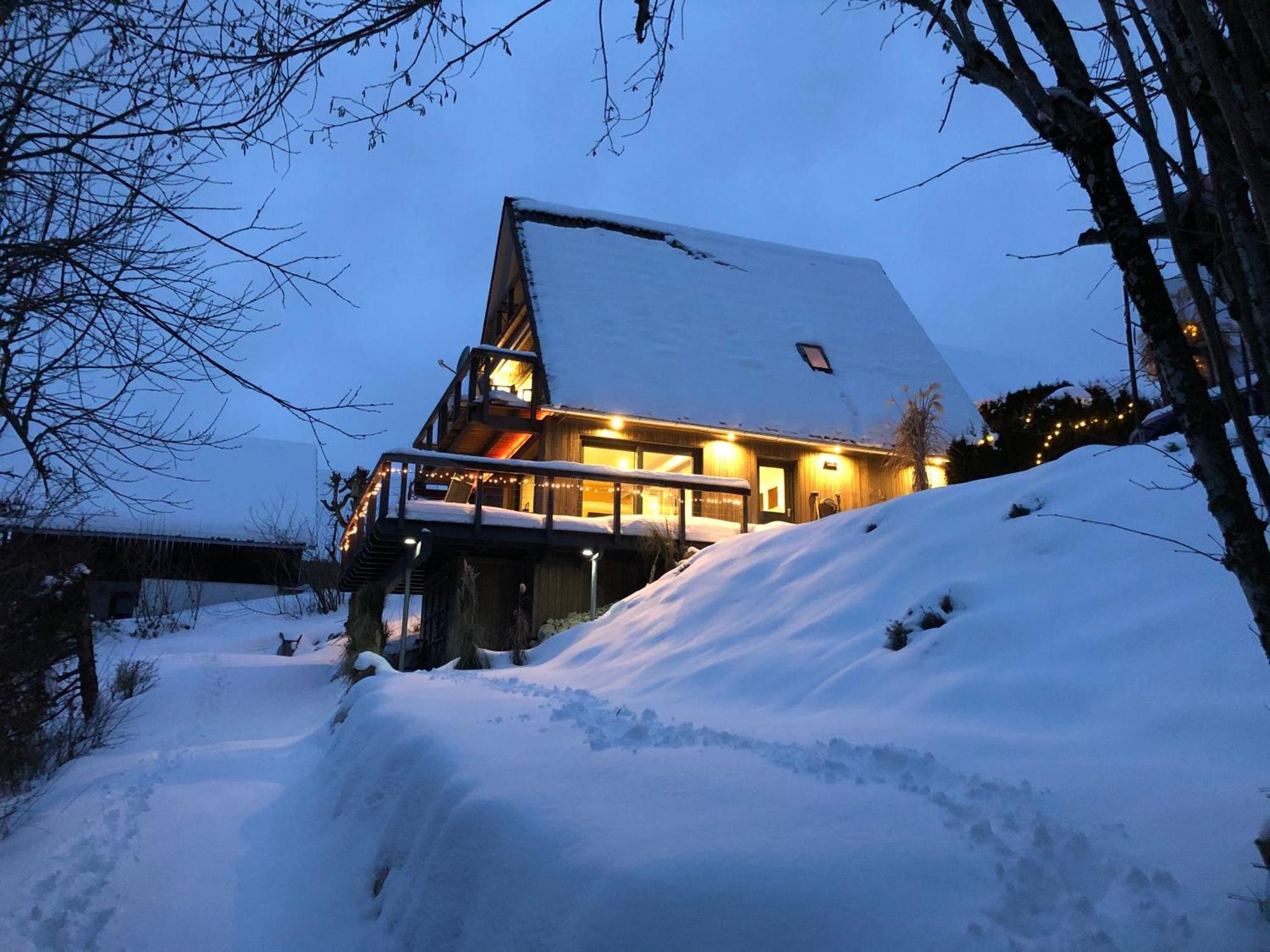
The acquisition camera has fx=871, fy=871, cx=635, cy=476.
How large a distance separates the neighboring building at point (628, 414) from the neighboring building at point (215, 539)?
1146 centimetres

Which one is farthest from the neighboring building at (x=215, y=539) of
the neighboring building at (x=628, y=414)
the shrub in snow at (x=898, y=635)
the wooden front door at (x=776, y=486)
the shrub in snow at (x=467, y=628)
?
the shrub in snow at (x=898, y=635)

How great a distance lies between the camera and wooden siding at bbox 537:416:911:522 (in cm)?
1698

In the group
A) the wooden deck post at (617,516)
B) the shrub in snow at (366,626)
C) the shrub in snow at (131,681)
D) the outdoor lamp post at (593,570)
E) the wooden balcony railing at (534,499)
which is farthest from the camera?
the shrub in snow at (366,626)

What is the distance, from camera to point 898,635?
5.99m

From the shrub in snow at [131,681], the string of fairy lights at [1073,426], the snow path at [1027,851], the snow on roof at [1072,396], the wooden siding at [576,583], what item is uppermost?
the snow on roof at [1072,396]

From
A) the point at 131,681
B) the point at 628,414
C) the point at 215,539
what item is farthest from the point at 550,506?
the point at 215,539

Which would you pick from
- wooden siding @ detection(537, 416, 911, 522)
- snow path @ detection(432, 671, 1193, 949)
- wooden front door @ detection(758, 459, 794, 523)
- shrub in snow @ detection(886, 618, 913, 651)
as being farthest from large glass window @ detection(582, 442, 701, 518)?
snow path @ detection(432, 671, 1193, 949)

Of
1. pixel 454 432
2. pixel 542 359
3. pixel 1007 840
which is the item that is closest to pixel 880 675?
pixel 1007 840

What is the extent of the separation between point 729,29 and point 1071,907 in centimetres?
359

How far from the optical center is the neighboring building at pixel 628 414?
1449 cm

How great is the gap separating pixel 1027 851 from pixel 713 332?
17.1m

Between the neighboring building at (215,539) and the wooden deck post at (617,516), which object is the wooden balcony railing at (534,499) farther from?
the neighboring building at (215,539)

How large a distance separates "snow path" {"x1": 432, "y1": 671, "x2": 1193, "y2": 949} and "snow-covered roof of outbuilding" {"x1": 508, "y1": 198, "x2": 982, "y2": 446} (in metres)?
12.7

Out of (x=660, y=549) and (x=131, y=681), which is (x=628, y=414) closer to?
(x=660, y=549)
